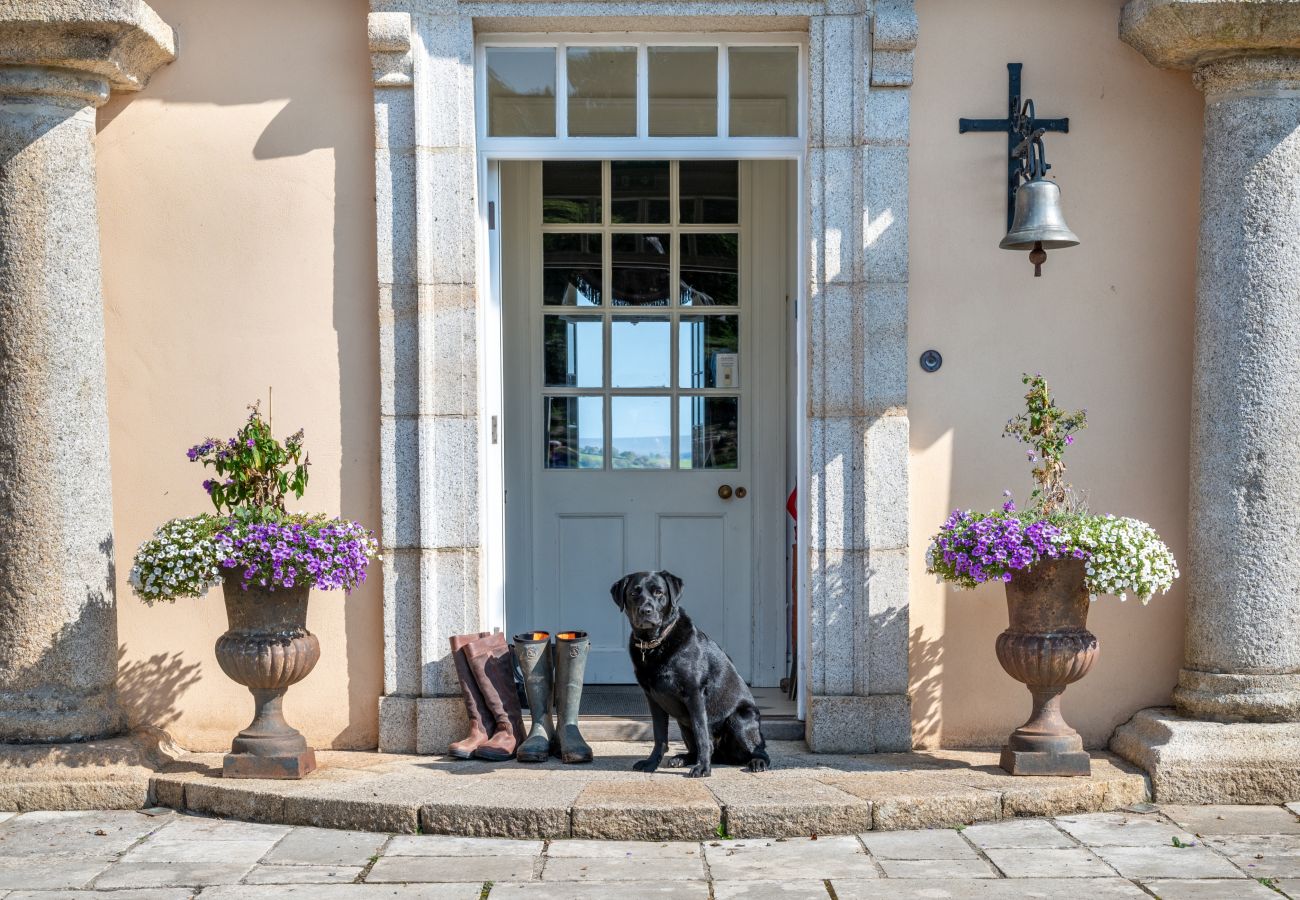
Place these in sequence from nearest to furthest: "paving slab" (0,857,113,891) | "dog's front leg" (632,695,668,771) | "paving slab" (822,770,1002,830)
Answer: "paving slab" (0,857,113,891), "paving slab" (822,770,1002,830), "dog's front leg" (632,695,668,771)

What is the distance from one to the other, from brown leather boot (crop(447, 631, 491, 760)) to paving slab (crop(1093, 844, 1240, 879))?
2.31 metres

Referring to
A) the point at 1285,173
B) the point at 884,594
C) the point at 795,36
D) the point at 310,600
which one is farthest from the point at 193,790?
the point at 1285,173

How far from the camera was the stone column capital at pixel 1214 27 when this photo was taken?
16.3ft

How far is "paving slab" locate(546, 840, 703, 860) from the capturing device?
14.5 feet

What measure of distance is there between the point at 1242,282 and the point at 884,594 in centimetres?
178

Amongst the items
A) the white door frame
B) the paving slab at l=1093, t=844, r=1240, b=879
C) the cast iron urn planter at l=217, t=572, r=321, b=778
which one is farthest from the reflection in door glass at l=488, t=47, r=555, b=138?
the paving slab at l=1093, t=844, r=1240, b=879

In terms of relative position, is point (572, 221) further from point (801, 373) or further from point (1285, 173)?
point (1285, 173)

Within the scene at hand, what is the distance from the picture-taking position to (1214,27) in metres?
5.02

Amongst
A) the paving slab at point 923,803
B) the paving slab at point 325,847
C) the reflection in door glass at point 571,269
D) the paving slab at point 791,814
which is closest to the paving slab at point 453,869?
the paving slab at point 325,847

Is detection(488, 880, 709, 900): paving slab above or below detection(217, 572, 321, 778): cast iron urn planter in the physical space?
below

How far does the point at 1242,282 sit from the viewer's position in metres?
5.16

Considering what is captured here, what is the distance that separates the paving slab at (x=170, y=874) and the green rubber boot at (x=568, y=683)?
4.55 ft

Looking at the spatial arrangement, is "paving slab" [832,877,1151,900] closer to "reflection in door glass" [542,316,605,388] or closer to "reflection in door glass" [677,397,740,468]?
"reflection in door glass" [677,397,740,468]

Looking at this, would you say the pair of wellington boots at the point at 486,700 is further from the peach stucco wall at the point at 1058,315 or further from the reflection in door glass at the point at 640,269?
the reflection in door glass at the point at 640,269
